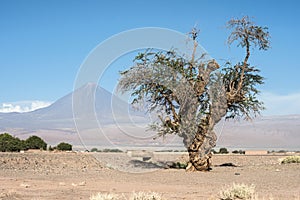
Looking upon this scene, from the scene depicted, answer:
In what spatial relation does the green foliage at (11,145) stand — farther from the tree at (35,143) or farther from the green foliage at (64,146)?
the green foliage at (64,146)

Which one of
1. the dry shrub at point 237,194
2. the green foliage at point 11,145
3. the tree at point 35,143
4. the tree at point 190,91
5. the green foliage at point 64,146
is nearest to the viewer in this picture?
the dry shrub at point 237,194

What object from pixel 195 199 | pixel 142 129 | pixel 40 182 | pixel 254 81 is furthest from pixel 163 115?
pixel 195 199

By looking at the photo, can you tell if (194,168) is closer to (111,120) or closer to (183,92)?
(183,92)

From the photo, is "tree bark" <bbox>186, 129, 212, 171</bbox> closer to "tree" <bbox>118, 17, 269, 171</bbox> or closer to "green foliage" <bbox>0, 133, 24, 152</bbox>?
"tree" <bbox>118, 17, 269, 171</bbox>

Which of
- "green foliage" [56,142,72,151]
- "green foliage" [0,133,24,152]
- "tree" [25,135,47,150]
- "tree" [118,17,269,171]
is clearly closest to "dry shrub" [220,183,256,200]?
"tree" [118,17,269,171]

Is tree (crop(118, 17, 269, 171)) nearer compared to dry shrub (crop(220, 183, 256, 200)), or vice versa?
dry shrub (crop(220, 183, 256, 200))

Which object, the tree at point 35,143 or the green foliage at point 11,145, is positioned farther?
the tree at point 35,143

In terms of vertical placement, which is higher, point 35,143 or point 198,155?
point 35,143

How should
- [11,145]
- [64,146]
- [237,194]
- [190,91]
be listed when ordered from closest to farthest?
1. [237,194]
2. [190,91]
3. [11,145]
4. [64,146]

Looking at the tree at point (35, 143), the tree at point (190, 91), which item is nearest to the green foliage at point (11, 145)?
the tree at point (35, 143)

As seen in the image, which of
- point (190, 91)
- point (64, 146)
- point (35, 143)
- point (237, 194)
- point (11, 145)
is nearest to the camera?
point (237, 194)

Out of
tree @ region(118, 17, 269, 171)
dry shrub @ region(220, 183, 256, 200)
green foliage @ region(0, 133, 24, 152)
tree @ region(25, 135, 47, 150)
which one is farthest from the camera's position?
tree @ region(25, 135, 47, 150)

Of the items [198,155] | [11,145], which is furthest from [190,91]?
[11,145]

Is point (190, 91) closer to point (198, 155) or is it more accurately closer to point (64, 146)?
point (198, 155)
